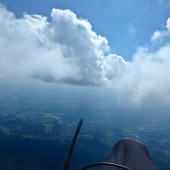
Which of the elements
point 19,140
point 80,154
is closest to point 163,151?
point 80,154

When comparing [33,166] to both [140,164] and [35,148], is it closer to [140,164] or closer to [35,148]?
[35,148]

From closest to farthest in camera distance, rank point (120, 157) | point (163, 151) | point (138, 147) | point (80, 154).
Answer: point (120, 157) < point (138, 147) < point (80, 154) < point (163, 151)

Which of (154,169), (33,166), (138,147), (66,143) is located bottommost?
(33,166)

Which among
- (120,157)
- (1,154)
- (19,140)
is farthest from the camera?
(19,140)

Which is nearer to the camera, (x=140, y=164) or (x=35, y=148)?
(x=140, y=164)

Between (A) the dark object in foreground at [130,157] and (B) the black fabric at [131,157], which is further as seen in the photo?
(B) the black fabric at [131,157]

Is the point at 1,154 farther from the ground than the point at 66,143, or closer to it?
closer to it

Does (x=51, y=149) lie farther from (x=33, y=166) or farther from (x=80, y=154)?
(x=33, y=166)

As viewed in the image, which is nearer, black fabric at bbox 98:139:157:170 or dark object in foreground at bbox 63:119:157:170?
dark object in foreground at bbox 63:119:157:170
